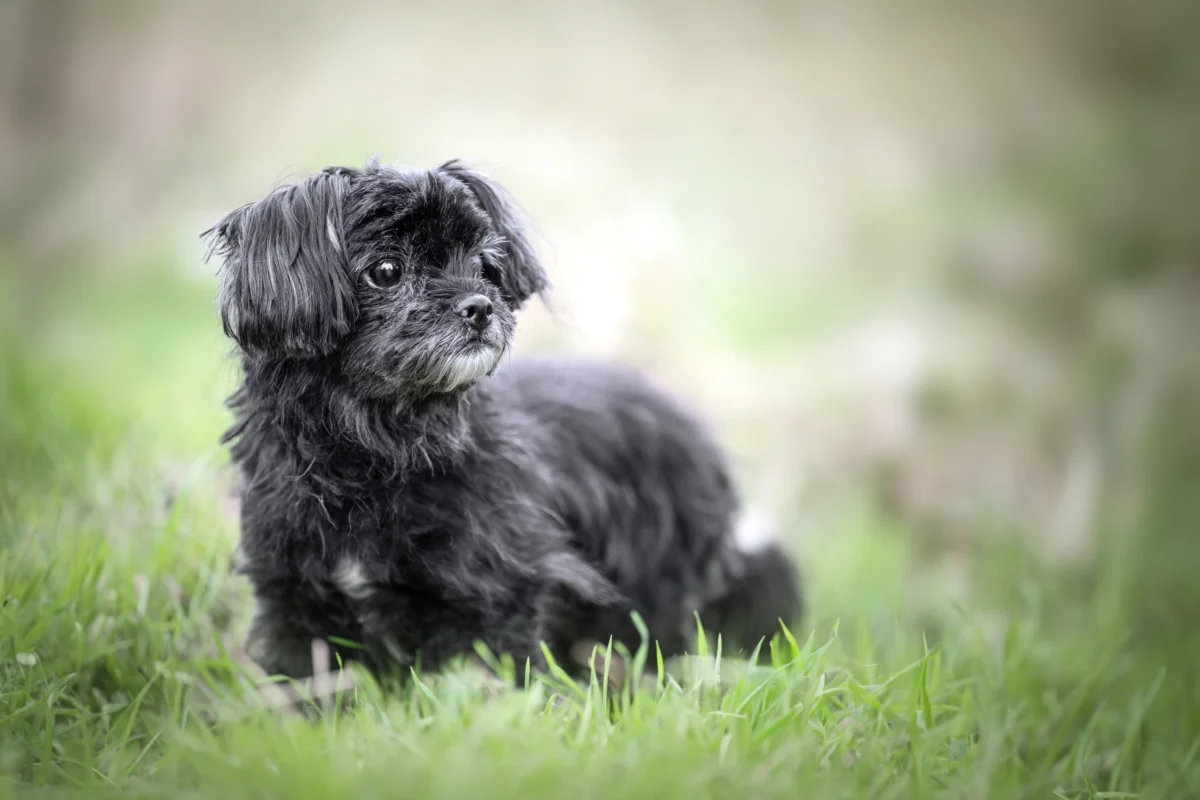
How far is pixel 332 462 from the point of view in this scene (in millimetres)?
3129

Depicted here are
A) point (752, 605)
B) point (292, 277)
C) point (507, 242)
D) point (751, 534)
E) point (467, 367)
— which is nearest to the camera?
point (292, 277)

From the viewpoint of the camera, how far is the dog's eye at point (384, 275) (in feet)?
10.0

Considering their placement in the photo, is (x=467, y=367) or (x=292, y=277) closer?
(x=292, y=277)

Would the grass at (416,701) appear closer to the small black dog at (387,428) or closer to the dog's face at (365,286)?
the small black dog at (387,428)

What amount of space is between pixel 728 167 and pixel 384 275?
8.13m

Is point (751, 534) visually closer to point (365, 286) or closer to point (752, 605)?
point (752, 605)

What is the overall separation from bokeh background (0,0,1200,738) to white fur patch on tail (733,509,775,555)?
749 mm

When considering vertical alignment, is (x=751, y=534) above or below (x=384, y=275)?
below

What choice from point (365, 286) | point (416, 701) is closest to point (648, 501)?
A: point (416, 701)

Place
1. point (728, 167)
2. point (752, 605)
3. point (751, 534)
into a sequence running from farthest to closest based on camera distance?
point (728, 167), point (751, 534), point (752, 605)

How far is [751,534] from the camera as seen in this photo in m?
4.75

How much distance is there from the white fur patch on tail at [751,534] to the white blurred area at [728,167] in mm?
1780

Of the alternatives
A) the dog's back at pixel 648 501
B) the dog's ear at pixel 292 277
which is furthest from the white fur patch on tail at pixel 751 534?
the dog's ear at pixel 292 277

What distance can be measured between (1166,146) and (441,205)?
7668 mm
